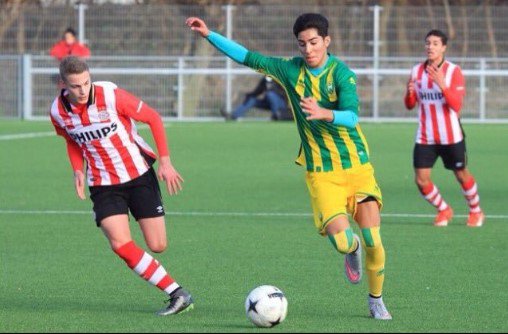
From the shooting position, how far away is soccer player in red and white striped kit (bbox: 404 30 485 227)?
43.9 feet

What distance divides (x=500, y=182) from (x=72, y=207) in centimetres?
611

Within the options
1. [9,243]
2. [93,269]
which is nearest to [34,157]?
[9,243]

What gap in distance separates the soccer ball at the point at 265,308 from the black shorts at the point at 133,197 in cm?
104

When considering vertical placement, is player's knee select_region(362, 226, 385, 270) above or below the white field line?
above

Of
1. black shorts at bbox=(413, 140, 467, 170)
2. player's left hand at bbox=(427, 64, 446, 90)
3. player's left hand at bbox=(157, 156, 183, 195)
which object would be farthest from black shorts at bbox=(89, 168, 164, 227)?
black shorts at bbox=(413, 140, 467, 170)

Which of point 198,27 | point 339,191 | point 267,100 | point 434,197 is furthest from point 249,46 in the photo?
point 339,191

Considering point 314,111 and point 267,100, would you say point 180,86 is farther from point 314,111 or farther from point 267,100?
point 314,111

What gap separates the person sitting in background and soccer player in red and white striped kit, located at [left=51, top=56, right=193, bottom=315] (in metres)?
21.3

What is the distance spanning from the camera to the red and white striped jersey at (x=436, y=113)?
44.5 ft

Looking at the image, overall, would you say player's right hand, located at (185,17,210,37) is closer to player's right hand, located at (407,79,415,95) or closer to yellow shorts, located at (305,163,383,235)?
yellow shorts, located at (305,163,383,235)

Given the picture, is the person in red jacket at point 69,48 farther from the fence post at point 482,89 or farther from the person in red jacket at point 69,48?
the fence post at point 482,89

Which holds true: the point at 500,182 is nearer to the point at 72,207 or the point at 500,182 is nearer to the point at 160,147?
the point at 72,207

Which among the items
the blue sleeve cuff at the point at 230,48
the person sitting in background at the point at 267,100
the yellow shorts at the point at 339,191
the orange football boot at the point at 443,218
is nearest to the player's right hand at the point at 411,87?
the orange football boot at the point at 443,218

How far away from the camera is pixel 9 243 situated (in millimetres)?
11828
